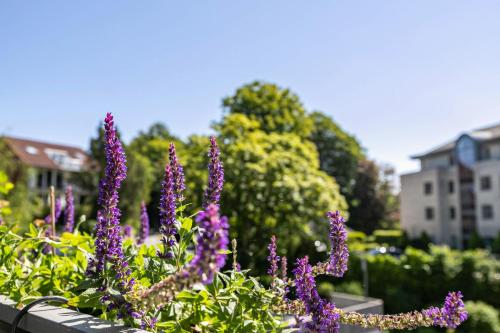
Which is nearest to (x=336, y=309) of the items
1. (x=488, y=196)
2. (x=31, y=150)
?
(x=488, y=196)

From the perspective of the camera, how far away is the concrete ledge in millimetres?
1307

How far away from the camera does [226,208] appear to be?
1394 cm

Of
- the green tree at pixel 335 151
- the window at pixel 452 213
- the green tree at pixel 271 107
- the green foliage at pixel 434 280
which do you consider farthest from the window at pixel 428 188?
the green foliage at pixel 434 280

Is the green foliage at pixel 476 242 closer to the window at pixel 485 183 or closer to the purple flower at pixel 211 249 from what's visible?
the window at pixel 485 183

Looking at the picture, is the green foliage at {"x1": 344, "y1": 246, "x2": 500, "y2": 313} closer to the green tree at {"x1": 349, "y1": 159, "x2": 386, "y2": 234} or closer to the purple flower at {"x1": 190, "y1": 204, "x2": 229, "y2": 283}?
the purple flower at {"x1": 190, "y1": 204, "x2": 229, "y2": 283}

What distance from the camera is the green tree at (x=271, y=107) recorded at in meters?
24.0

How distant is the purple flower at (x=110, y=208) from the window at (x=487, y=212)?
115 feet

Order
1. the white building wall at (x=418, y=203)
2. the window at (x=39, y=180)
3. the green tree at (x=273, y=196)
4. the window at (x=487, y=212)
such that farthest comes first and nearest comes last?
the window at (x=39, y=180), the white building wall at (x=418, y=203), the window at (x=487, y=212), the green tree at (x=273, y=196)

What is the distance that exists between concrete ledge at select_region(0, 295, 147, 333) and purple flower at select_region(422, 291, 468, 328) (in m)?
0.91

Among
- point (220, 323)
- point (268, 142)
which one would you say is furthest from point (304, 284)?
point (268, 142)

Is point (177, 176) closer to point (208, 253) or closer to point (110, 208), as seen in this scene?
point (110, 208)

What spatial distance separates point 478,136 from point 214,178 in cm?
3732

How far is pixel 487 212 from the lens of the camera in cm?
3194

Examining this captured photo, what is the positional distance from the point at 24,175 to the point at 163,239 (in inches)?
750
